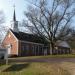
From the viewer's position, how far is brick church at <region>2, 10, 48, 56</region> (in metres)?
68.7

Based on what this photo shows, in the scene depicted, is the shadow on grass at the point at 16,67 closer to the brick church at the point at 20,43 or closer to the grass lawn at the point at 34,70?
the grass lawn at the point at 34,70

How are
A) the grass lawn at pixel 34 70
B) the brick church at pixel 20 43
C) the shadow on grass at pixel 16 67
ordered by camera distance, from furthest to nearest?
1. the brick church at pixel 20 43
2. the shadow on grass at pixel 16 67
3. the grass lawn at pixel 34 70

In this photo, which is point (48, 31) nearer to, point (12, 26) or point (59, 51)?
point (12, 26)

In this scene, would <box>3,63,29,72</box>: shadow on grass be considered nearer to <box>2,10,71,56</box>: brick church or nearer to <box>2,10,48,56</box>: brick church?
<box>2,10,71,56</box>: brick church

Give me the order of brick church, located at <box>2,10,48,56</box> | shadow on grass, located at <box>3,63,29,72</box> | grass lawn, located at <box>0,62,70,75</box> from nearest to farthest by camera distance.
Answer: grass lawn, located at <box>0,62,70,75</box>, shadow on grass, located at <box>3,63,29,72</box>, brick church, located at <box>2,10,48,56</box>

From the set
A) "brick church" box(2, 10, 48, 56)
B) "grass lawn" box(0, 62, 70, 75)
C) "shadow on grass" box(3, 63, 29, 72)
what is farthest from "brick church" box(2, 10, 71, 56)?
"grass lawn" box(0, 62, 70, 75)

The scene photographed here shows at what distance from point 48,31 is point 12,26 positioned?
18270mm

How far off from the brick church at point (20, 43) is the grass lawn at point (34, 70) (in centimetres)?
3568

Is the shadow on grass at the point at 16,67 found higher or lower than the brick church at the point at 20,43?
lower

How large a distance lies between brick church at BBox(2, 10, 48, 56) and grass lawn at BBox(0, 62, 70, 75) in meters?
35.7

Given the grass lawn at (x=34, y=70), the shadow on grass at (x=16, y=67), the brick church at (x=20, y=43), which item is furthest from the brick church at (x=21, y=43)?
the grass lawn at (x=34, y=70)

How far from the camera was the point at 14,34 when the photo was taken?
230ft

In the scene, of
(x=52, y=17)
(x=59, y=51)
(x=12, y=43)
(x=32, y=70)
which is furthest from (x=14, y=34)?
(x=32, y=70)

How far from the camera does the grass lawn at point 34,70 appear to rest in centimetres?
2740
